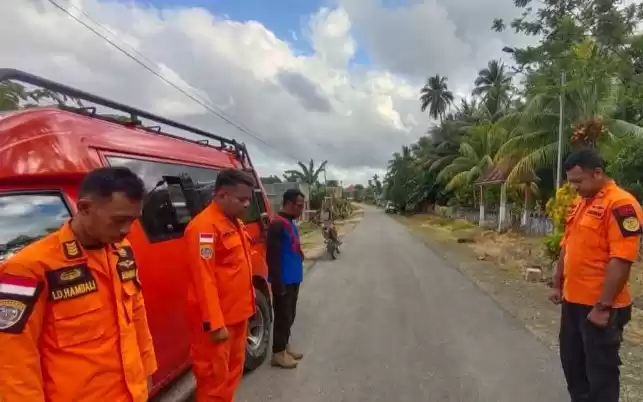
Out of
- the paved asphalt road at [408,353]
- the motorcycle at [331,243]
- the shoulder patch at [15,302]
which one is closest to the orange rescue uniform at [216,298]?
the paved asphalt road at [408,353]

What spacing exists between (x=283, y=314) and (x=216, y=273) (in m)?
1.87

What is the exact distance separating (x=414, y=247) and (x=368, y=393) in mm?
15815

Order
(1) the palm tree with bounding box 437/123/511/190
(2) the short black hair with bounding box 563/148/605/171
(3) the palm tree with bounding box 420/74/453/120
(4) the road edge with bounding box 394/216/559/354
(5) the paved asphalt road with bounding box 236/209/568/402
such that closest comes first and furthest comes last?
(2) the short black hair with bounding box 563/148/605/171
(5) the paved asphalt road with bounding box 236/209/568/402
(4) the road edge with bounding box 394/216/559/354
(1) the palm tree with bounding box 437/123/511/190
(3) the palm tree with bounding box 420/74/453/120

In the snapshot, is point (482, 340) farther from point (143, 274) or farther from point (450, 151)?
point (450, 151)

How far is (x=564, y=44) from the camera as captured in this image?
9383 mm

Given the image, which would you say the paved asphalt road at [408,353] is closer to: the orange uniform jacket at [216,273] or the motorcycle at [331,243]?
the orange uniform jacket at [216,273]

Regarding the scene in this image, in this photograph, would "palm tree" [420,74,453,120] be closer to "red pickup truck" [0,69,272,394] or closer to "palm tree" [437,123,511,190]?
"palm tree" [437,123,511,190]

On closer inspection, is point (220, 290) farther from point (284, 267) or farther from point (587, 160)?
point (587, 160)

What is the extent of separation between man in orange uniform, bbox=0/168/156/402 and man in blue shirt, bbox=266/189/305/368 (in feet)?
9.94

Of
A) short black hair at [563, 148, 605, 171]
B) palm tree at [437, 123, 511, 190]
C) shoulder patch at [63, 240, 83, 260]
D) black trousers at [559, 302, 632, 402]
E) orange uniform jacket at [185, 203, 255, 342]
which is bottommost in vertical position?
black trousers at [559, 302, 632, 402]

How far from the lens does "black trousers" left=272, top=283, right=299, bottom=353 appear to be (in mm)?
5254

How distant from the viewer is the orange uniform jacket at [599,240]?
3.39 metres

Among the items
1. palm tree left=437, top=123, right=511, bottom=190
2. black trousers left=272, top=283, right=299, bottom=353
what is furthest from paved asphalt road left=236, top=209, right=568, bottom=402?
palm tree left=437, top=123, right=511, bottom=190

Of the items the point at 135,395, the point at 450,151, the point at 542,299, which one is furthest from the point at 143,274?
the point at 450,151
